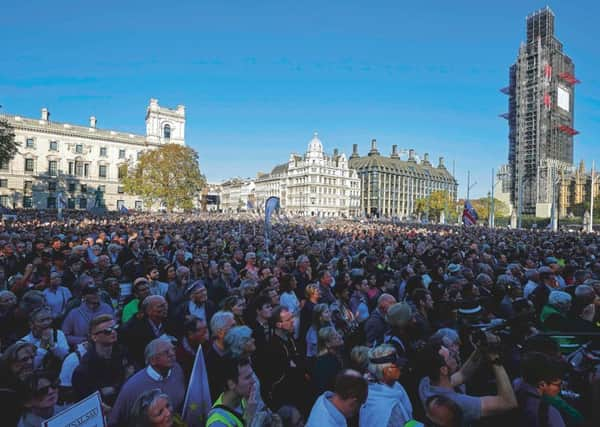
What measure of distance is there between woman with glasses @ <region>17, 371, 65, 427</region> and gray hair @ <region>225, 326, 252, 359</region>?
133 centimetres

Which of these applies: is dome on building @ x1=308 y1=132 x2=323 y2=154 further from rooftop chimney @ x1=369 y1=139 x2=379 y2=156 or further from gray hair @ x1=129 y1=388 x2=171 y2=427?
gray hair @ x1=129 y1=388 x2=171 y2=427

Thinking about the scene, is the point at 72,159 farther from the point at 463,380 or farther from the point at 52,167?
the point at 463,380

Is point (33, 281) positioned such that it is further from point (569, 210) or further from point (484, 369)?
point (569, 210)

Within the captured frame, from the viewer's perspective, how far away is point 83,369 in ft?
11.6

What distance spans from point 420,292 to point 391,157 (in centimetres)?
12959

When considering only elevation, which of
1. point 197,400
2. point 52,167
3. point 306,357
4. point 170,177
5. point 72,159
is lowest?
point 306,357

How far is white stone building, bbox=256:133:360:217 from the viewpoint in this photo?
102562mm

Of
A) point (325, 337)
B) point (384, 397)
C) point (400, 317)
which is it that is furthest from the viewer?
point (400, 317)

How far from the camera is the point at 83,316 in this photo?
17.3 ft

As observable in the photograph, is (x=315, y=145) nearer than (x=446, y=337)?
No

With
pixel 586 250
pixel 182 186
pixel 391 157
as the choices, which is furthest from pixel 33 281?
pixel 391 157

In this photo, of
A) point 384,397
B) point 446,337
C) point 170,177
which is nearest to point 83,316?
point 384,397

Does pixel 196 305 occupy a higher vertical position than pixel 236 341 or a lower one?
lower

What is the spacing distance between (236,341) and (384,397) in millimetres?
1313
